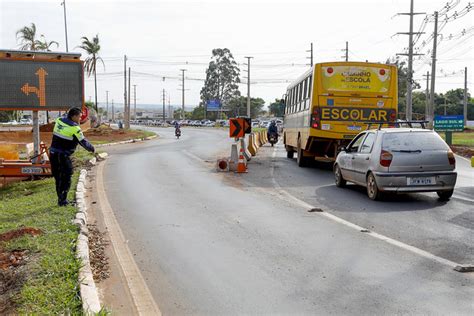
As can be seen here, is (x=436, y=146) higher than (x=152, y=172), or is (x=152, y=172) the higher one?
(x=436, y=146)

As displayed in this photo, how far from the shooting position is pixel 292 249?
23.1ft

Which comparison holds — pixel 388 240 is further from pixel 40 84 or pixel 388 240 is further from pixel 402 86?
pixel 402 86

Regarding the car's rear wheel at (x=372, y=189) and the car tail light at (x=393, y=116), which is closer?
the car's rear wheel at (x=372, y=189)

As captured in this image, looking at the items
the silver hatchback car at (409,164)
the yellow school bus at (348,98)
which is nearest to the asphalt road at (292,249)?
the silver hatchback car at (409,164)

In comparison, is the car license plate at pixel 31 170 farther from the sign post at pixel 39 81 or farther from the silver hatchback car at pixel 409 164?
the silver hatchback car at pixel 409 164

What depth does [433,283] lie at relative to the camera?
5555 mm

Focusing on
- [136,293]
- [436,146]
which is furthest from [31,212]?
[436,146]

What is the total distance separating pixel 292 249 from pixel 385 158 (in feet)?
14.5

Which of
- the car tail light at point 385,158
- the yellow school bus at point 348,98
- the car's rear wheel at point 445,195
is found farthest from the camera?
the yellow school bus at point 348,98

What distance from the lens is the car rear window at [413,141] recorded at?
1077cm

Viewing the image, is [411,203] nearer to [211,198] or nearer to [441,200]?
[441,200]

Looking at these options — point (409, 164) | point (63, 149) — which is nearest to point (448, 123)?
point (409, 164)

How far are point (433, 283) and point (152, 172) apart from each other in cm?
1216

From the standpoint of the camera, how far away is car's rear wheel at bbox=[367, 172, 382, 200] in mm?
10859
